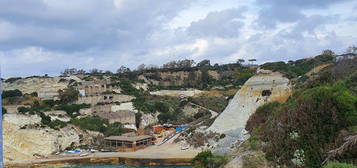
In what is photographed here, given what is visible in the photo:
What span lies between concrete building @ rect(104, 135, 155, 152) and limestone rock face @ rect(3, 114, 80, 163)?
15.6 feet

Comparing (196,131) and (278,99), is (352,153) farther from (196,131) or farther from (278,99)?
(196,131)

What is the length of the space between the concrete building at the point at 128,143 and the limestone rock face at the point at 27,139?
475cm

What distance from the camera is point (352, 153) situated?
853 centimetres

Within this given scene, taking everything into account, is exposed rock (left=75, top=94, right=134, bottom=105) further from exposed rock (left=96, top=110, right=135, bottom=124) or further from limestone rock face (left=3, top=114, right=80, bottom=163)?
limestone rock face (left=3, top=114, right=80, bottom=163)

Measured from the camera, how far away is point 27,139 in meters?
33.5

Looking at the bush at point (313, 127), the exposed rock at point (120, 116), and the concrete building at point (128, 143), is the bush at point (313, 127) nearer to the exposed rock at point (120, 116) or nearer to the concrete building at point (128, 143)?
the concrete building at point (128, 143)

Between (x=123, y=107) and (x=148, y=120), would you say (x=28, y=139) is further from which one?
(x=148, y=120)

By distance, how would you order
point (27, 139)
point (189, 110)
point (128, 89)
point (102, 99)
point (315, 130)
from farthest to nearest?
point (128, 89) < point (189, 110) < point (102, 99) < point (27, 139) < point (315, 130)

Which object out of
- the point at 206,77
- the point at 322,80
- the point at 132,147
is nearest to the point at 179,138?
the point at 132,147

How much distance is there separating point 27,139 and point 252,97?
75.8 ft

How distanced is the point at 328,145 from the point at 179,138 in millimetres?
26481

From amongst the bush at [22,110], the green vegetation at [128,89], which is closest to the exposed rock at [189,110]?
the green vegetation at [128,89]

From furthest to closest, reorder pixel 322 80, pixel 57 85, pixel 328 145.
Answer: pixel 57 85 < pixel 322 80 < pixel 328 145

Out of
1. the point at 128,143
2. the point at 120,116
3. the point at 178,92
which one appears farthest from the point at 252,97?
the point at 178,92
